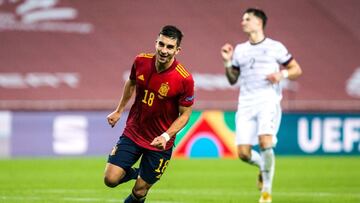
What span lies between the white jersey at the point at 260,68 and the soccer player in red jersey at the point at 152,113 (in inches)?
92.3

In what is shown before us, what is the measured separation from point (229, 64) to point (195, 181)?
312 centimetres

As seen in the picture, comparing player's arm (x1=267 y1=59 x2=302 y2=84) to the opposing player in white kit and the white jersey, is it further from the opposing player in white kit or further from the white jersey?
the white jersey

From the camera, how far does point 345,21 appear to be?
2286cm

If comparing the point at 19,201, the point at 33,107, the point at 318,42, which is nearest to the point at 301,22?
the point at 318,42

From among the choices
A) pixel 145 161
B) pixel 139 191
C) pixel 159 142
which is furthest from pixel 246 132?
pixel 159 142

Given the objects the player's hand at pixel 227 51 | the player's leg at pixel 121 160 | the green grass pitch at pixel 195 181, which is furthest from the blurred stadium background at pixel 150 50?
the player's leg at pixel 121 160

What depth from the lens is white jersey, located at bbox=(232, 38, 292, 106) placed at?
11.2 metres

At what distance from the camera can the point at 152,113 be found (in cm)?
902

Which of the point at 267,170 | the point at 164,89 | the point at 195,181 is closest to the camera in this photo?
the point at 164,89

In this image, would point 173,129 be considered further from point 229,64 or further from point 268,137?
point 229,64

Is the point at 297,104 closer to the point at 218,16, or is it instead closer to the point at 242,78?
the point at 218,16

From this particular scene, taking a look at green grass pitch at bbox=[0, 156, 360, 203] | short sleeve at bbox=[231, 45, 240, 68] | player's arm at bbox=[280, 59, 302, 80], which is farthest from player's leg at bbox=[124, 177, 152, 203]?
short sleeve at bbox=[231, 45, 240, 68]

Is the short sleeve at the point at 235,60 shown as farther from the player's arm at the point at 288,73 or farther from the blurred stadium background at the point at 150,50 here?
the blurred stadium background at the point at 150,50

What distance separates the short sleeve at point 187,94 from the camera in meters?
8.86
